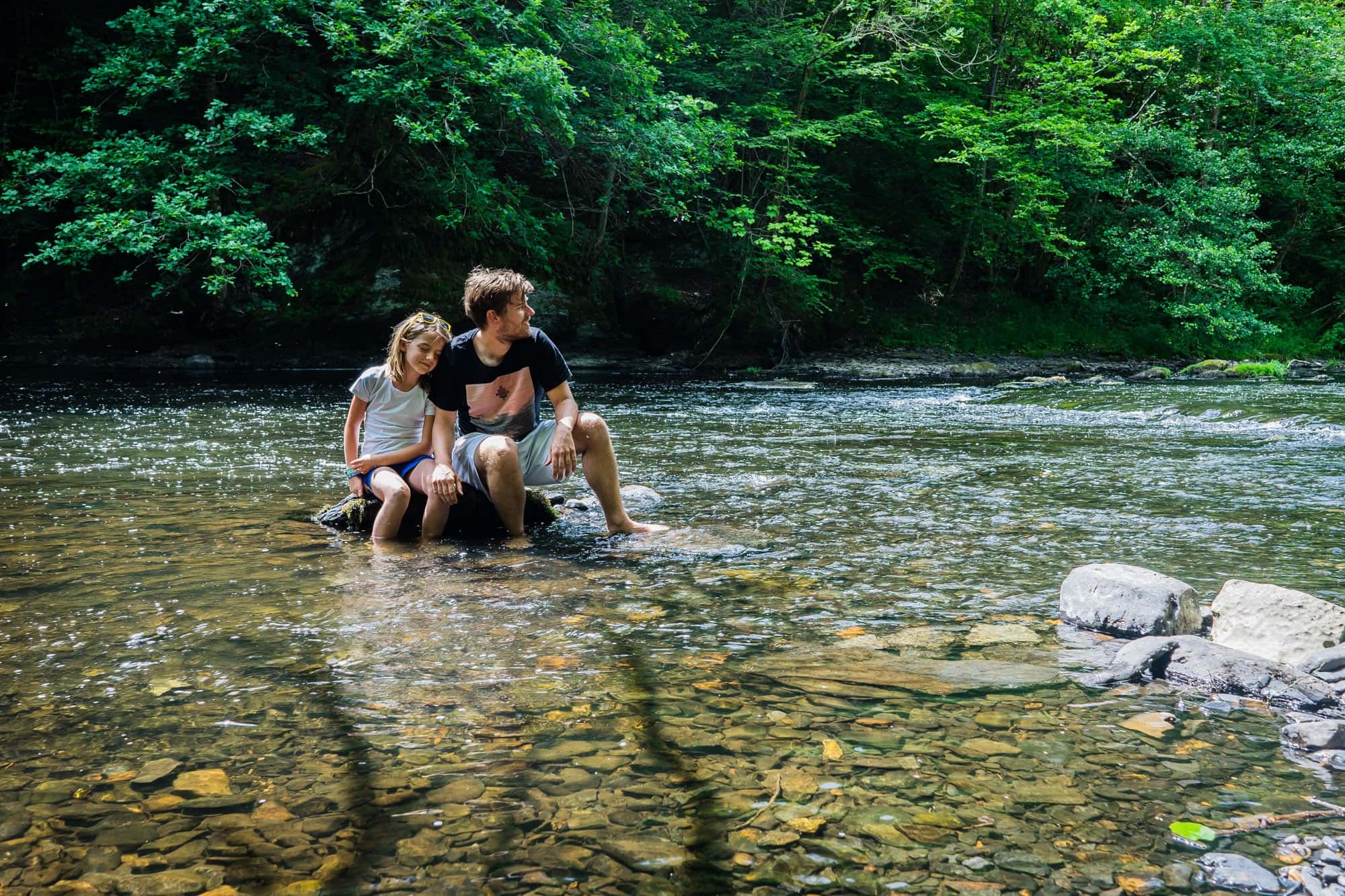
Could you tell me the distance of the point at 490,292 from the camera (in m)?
5.14

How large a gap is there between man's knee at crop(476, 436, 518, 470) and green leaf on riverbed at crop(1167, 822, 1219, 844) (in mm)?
3860

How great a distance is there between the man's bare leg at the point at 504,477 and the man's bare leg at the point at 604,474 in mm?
418

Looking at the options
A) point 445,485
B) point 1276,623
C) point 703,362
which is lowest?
point 1276,623

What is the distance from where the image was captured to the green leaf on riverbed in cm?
206

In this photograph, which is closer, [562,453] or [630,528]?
[562,453]

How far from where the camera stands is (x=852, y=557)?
475 cm

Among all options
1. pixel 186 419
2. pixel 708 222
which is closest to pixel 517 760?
pixel 186 419

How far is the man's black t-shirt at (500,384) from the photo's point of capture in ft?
17.6

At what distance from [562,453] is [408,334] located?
1.15 m

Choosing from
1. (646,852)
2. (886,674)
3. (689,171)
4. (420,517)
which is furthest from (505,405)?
(689,171)

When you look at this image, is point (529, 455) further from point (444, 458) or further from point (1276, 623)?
point (1276, 623)

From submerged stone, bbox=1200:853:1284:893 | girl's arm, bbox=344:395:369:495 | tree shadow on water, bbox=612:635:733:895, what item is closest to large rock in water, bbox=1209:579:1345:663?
submerged stone, bbox=1200:853:1284:893

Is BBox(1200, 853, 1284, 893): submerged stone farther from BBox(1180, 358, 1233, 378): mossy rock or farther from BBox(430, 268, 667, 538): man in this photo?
BBox(1180, 358, 1233, 378): mossy rock

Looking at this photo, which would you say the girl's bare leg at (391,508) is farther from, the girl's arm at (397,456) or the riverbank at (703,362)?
the riverbank at (703,362)
